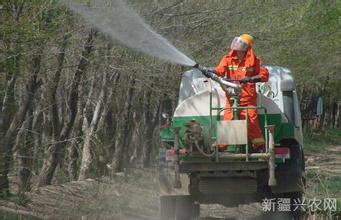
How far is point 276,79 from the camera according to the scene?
1110 centimetres

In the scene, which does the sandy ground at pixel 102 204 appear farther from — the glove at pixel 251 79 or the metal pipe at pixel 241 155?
the glove at pixel 251 79

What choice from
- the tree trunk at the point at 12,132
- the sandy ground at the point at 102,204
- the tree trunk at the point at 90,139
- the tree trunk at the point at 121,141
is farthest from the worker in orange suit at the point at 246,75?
the tree trunk at the point at 121,141

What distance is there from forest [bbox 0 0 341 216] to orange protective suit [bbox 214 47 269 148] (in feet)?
6.83

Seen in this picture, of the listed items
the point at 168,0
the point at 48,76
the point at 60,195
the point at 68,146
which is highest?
the point at 168,0

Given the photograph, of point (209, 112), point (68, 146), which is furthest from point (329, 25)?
point (209, 112)

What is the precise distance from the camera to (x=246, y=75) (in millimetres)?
9320

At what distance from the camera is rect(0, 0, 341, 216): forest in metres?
10.9

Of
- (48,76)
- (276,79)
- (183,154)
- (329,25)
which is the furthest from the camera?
(329,25)

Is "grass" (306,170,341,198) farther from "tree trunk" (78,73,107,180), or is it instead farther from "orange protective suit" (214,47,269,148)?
"tree trunk" (78,73,107,180)

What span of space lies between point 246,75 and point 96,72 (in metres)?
6.91

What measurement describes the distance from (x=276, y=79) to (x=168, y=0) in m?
3.48

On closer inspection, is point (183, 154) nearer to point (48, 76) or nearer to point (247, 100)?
point (247, 100)

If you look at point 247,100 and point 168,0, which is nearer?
point 247,100

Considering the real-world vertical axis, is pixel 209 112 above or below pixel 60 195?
above
